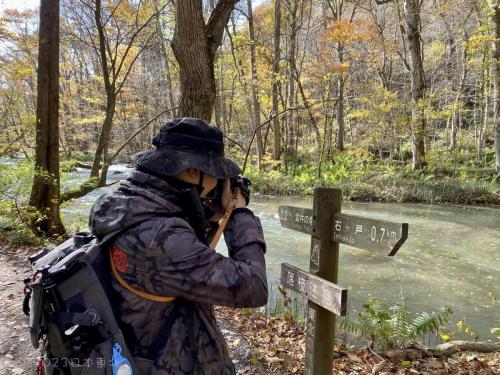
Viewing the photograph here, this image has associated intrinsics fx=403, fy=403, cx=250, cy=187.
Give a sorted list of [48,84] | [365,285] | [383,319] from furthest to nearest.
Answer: [48,84], [365,285], [383,319]

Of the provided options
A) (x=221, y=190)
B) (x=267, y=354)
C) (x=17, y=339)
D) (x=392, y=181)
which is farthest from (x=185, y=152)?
(x=392, y=181)

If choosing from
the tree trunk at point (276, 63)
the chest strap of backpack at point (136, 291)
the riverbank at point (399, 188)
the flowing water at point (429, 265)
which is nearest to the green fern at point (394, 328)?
the flowing water at point (429, 265)

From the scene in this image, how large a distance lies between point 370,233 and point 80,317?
1562mm

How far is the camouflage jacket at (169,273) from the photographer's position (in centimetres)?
131

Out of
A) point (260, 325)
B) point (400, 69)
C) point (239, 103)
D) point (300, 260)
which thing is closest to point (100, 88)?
point (239, 103)

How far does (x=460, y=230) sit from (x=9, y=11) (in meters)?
17.6

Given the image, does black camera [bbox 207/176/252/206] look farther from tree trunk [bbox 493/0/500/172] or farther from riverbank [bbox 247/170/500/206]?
tree trunk [bbox 493/0/500/172]

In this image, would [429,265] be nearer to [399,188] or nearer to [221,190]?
[221,190]

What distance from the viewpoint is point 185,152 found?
1.48 meters

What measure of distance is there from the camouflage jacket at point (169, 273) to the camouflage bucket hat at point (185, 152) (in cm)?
6

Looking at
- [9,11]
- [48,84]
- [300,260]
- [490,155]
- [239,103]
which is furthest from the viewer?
[239,103]

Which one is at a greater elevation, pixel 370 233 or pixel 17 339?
pixel 370 233

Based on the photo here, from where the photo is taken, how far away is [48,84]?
729 cm

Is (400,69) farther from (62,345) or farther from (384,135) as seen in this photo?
(62,345)
